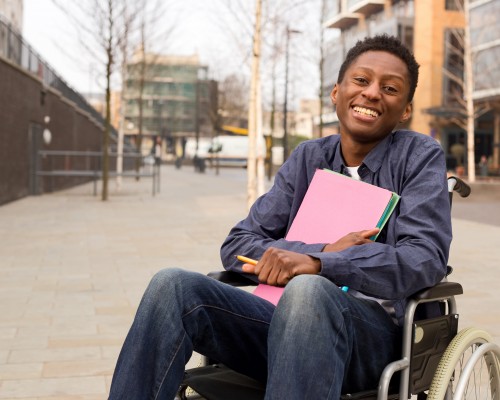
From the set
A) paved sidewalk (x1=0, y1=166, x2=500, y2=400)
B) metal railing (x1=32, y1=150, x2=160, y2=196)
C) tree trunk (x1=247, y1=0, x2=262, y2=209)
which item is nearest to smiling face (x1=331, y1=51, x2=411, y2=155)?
paved sidewalk (x1=0, y1=166, x2=500, y2=400)

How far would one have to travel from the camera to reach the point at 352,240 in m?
2.54

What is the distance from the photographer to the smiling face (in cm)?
276

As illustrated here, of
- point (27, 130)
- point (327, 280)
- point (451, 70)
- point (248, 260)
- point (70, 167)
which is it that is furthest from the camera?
point (451, 70)

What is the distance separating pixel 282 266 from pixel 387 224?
0.43 m

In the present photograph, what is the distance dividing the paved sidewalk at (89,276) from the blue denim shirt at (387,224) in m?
1.59

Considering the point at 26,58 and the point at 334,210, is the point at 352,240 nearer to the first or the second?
the point at 334,210

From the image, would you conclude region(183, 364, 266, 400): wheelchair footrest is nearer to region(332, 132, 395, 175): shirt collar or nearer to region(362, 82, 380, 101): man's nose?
region(332, 132, 395, 175): shirt collar

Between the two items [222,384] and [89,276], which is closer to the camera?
[222,384]

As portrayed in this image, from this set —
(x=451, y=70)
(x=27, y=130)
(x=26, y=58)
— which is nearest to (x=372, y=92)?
(x=27, y=130)

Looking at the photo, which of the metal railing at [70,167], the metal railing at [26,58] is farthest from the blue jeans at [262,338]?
the metal railing at [70,167]

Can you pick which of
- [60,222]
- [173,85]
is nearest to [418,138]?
[60,222]

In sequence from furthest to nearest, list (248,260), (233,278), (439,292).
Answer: (233,278)
(248,260)
(439,292)

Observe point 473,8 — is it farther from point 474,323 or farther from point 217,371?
point 217,371

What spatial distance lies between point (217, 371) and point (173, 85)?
326ft
